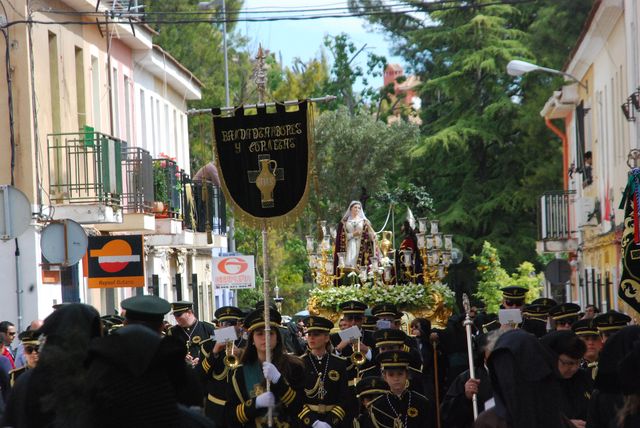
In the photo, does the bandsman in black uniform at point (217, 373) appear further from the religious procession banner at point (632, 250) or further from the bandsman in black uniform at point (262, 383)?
the religious procession banner at point (632, 250)

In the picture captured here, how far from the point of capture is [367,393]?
39.7 ft

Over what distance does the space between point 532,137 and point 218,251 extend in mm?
13423

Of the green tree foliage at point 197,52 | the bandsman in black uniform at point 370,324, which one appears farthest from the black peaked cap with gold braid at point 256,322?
the green tree foliage at point 197,52

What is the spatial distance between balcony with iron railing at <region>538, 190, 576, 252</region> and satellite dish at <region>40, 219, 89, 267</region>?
25569 mm

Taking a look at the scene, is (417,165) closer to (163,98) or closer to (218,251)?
(218,251)

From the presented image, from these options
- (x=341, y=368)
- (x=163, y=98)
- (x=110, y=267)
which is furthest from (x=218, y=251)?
(x=341, y=368)

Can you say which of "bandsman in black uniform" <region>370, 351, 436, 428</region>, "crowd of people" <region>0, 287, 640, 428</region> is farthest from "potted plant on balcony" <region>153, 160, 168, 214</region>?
"bandsman in black uniform" <region>370, 351, 436, 428</region>

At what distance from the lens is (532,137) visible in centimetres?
5353

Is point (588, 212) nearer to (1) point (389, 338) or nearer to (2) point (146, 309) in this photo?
(1) point (389, 338)

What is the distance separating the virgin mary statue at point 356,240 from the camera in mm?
26984

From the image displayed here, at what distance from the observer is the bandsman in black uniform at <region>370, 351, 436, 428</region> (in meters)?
11.6

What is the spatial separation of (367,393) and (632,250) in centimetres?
339

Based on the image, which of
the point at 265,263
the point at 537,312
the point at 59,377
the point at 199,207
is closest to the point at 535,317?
the point at 537,312

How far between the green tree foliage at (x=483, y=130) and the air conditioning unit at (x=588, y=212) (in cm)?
1627
